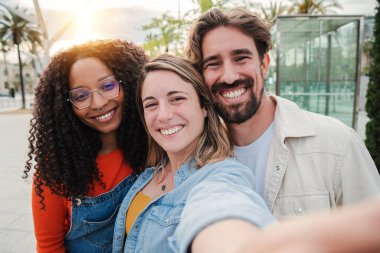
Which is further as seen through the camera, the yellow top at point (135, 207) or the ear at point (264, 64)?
the ear at point (264, 64)

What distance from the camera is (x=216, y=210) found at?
3.10 ft

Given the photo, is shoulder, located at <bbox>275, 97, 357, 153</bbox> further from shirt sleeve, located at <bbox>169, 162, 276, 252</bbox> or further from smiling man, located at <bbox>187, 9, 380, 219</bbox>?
shirt sleeve, located at <bbox>169, 162, 276, 252</bbox>

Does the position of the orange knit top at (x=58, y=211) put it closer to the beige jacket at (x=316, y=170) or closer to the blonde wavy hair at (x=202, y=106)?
the blonde wavy hair at (x=202, y=106)

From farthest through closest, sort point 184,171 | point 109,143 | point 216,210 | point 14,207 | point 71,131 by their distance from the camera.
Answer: point 14,207 → point 109,143 → point 71,131 → point 184,171 → point 216,210

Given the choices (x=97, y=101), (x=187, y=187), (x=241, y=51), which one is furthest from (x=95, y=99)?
(x=241, y=51)

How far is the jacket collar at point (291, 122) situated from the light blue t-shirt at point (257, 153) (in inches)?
3.6

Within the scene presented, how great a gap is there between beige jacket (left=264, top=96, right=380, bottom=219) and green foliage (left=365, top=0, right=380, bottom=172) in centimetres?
456

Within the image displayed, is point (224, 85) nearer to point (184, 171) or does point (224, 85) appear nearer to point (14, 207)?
Answer: point (184, 171)

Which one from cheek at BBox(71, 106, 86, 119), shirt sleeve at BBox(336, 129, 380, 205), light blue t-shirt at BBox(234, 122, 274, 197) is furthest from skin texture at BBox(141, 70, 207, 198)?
shirt sleeve at BBox(336, 129, 380, 205)

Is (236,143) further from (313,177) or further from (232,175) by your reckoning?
(232,175)

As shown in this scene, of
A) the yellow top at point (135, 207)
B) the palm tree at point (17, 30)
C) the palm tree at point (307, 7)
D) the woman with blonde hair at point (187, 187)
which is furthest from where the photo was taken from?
the palm tree at point (17, 30)

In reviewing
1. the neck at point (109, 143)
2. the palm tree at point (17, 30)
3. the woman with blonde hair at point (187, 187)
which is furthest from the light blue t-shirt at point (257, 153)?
the palm tree at point (17, 30)

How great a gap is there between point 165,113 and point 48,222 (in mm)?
1036

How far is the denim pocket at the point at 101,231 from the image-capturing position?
213 cm
